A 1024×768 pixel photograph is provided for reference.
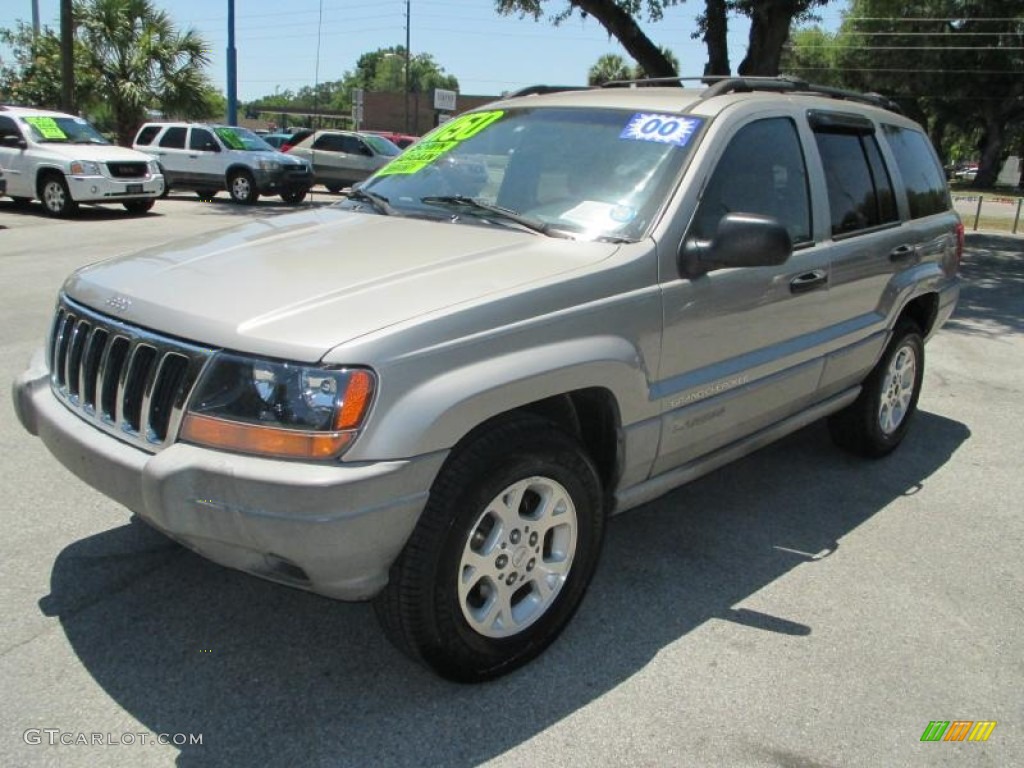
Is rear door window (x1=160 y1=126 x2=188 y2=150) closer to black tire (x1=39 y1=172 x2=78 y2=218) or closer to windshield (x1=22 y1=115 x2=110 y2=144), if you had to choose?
windshield (x1=22 y1=115 x2=110 y2=144)

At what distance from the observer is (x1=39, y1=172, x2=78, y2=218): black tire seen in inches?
588

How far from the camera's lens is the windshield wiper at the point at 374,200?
3.75 m

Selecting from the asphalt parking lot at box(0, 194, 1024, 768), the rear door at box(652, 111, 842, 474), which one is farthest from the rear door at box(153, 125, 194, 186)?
the rear door at box(652, 111, 842, 474)

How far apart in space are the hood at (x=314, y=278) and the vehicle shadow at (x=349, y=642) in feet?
3.59

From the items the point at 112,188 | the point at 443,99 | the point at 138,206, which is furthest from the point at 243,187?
the point at 443,99

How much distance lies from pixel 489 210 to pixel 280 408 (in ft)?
4.73

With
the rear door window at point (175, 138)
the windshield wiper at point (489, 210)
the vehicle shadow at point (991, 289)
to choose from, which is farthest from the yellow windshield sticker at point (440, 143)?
the rear door window at point (175, 138)

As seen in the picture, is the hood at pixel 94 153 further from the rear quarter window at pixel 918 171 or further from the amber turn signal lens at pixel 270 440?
the amber turn signal lens at pixel 270 440

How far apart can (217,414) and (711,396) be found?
1.88 m

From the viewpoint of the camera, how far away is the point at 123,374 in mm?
2668

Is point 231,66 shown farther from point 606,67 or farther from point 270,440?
point 606,67

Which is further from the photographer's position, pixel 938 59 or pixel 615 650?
pixel 938 59

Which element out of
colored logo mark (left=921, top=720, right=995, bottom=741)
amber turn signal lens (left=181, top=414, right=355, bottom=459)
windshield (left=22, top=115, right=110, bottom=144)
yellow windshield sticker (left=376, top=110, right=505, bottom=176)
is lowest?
colored logo mark (left=921, top=720, right=995, bottom=741)

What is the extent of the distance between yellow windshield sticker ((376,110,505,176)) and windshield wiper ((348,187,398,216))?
0.52ft
